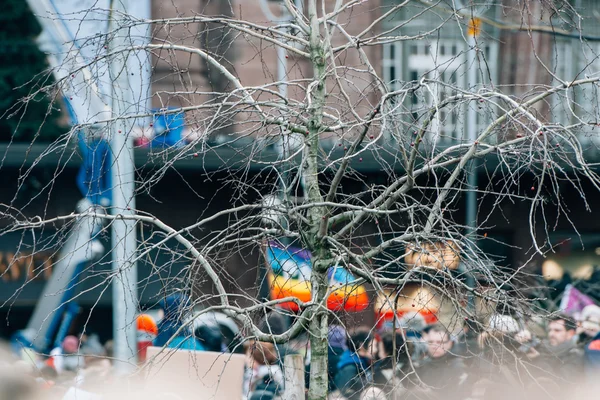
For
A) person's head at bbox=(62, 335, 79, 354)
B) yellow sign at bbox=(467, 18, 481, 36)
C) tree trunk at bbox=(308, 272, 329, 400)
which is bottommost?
person's head at bbox=(62, 335, 79, 354)

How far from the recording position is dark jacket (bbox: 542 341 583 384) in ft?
23.4

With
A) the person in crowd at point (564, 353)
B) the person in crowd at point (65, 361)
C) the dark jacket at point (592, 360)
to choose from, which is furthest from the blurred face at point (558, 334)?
the person in crowd at point (65, 361)

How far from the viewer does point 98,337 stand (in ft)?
32.5

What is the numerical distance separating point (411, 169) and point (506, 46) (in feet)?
31.8

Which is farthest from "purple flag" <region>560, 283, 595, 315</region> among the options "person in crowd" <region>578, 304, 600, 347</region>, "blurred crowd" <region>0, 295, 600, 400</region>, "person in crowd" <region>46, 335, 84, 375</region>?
"person in crowd" <region>46, 335, 84, 375</region>

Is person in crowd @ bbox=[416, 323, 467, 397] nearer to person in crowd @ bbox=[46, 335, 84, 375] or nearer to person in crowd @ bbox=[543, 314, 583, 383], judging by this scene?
person in crowd @ bbox=[543, 314, 583, 383]

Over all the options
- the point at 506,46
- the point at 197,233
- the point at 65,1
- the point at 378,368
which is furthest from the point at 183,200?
the point at 506,46

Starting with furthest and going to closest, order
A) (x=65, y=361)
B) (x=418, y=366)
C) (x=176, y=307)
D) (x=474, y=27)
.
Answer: (x=65, y=361) < (x=418, y=366) < (x=176, y=307) < (x=474, y=27)

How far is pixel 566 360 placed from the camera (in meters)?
7.48

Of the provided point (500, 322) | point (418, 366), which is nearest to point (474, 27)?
point (500, 322)

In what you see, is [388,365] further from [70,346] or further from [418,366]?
[70,346]

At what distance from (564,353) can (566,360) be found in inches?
9.4

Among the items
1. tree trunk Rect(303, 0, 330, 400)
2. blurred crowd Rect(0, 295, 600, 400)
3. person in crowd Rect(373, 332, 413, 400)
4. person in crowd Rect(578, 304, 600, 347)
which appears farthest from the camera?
person in crowd Rect(578, 304, 600, 347)

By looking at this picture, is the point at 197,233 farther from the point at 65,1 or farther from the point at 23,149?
the point at 65,1
